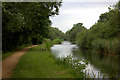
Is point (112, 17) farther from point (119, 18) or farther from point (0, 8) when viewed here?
point (0, 8)

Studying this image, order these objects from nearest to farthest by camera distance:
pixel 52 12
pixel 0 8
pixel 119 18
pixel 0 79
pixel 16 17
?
pixel 0 79, pixel 0 8, pixel 16 17, pixel 52 12, pixel 119 18

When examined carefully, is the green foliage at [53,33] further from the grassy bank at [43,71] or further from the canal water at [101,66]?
the grassy bank at [43,71]

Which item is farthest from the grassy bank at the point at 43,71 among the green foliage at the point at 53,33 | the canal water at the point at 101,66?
the green foliage at the point at 53,33

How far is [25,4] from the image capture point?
8508 mm

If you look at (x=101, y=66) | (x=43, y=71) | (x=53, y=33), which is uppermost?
(x=53, y=33)

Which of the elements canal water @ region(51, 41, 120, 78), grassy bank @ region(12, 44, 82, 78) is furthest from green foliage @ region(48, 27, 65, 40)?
grassy bank @ region(12, 44, 82, 78)

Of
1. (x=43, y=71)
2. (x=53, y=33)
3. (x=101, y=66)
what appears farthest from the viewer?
(x=53, y=33)

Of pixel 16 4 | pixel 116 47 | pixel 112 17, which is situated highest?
pixel 112 17

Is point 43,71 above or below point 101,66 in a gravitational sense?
above

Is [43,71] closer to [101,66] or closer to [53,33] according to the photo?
[101,66]

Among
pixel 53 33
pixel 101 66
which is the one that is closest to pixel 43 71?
pixel 101 66

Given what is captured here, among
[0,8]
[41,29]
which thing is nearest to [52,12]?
[0,8]

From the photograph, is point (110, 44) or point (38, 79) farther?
point (110, 44)

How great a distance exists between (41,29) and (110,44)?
423 inches
